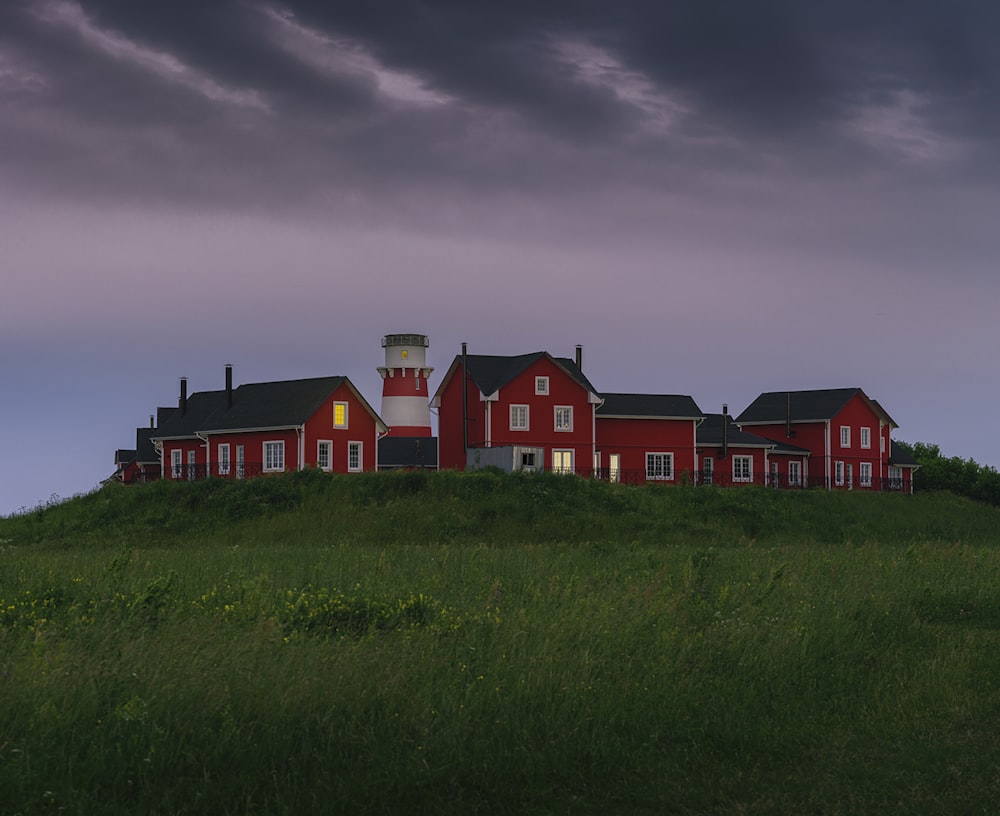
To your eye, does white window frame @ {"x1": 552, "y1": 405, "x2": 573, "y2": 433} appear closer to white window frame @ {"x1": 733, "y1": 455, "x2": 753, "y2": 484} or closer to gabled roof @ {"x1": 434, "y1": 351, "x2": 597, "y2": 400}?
gabled roof @ {"x1": 434, "y1": 351, "x2": 597, "y2": 400}

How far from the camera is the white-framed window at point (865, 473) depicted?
2913 inches

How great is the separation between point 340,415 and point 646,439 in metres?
16.7

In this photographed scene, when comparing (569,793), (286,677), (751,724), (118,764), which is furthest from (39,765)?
(751,724)

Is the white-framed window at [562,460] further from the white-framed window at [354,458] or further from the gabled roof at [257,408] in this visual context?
the white-framed window at [354,458]

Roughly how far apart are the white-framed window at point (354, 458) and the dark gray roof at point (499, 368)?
7.03m

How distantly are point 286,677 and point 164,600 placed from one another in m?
5.10

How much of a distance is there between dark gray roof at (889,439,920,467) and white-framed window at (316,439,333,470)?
41.0m

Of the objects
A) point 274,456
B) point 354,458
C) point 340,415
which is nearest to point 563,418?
point 354,458

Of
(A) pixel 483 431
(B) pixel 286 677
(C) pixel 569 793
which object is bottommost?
(C) pixel 569 793

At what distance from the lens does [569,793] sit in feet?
32.7

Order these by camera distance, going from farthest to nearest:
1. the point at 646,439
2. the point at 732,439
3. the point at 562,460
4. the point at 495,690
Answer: the point at 732,439 → the point at 646,439 → the point at 562,460 → the point at 495,690

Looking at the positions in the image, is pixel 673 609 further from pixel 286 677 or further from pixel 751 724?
pixel 286 677

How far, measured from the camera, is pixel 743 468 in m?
67.6

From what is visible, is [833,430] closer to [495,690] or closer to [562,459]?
[562,459]
